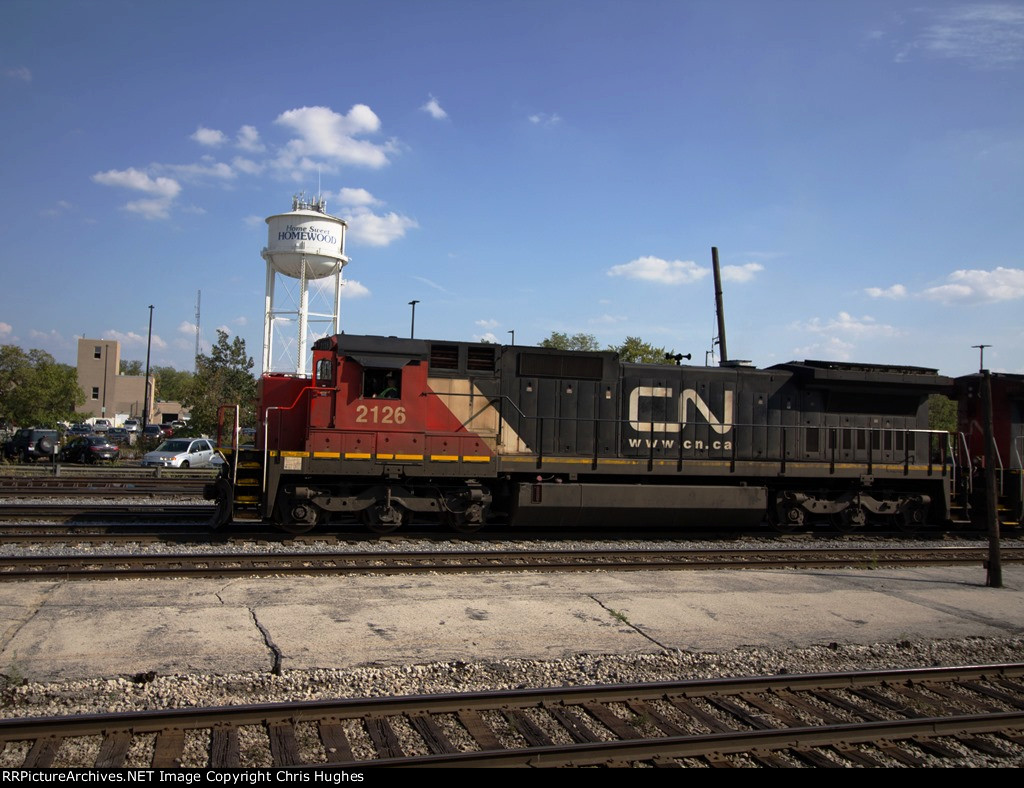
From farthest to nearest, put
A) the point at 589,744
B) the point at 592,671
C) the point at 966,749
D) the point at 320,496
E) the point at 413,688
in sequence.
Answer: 1. the point at 320,496
2. the point at 592,671
3. the point at 413,688
4. the point at 966,749
5. the point at 589,744

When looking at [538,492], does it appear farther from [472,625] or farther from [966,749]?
[966,749]

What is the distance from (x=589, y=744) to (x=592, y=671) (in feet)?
6.02

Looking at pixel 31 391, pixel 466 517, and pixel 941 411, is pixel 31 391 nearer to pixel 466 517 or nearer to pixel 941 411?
pixel 466 517

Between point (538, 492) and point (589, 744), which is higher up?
point (538, 492)

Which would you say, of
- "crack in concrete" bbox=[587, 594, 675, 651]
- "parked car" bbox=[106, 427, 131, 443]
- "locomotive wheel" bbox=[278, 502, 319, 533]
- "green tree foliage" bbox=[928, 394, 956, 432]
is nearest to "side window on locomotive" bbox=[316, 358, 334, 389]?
"locomotive wheel" bbox=[278, 502, 319, 533]

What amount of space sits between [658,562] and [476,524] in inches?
140

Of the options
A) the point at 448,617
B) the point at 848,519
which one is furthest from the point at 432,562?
the point at 848,519

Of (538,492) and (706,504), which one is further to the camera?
(706,504)

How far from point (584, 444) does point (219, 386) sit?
25511 mm

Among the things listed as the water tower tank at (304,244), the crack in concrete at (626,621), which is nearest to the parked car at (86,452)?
the water tower tank at (304,244)

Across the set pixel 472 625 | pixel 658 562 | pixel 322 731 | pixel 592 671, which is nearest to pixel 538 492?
pixel 658 562

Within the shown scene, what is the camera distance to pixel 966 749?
5121mm
